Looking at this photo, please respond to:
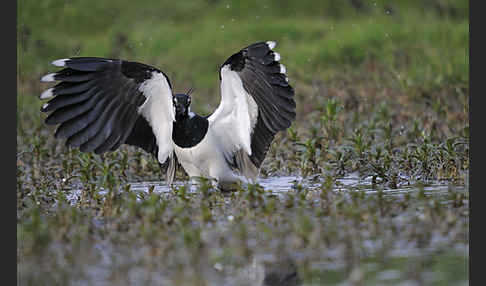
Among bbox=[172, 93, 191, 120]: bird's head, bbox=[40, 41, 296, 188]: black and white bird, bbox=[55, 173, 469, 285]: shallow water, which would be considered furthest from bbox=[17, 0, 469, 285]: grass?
bbox=[172, 93, 191, 120]: bird's head

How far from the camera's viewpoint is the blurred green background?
10.3m

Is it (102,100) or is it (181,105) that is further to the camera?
(181,105)

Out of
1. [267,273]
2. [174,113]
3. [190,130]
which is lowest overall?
[267,273]

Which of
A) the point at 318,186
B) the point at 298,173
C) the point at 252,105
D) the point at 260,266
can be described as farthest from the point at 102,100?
the point at 260,266

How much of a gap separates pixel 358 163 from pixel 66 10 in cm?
900

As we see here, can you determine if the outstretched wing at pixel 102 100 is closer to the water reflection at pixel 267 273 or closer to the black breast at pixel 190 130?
the black breast at pixel 190 130

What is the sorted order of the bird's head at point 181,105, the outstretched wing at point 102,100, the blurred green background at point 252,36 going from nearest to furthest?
1. the outstretched wing at point 102,100
2. the bird's head at point 181,105
3. the blurred green background at point 252,36

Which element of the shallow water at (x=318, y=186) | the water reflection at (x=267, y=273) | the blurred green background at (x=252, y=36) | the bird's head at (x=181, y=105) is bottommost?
the water reflection at (x=267, y=273)

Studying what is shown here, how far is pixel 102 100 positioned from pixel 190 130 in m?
0.67

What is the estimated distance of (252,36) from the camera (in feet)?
40.1

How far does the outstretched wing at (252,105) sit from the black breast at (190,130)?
77 mm

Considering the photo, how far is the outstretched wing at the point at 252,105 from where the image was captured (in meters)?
5.44

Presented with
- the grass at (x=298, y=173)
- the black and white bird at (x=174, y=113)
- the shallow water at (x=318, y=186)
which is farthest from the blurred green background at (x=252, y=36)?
the black and white bird at (x=174, y=113)

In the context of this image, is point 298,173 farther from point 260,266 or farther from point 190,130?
point 260,266
